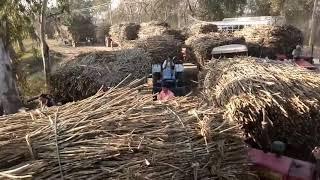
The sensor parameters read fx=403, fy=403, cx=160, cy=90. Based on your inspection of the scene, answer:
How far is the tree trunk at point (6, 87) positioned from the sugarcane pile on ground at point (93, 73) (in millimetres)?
1456

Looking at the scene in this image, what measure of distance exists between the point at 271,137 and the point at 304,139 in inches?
18.3

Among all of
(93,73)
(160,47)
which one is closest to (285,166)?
(93,73)

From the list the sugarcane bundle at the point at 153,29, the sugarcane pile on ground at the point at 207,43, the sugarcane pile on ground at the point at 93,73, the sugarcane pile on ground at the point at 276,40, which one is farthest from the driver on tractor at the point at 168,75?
the sugarcane bundle at the point at 153,29

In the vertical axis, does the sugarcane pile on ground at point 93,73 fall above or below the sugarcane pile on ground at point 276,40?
below

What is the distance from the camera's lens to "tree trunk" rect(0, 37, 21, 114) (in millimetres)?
9188

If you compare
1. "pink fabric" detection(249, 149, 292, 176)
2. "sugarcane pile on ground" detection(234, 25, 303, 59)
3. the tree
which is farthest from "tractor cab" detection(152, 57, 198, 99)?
"sugarcane pile on ground" detection(234, 25, 303, 59)

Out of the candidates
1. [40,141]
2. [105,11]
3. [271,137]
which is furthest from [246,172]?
[105,11]

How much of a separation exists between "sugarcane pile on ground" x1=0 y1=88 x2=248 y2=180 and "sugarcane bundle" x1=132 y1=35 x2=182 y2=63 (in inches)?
359

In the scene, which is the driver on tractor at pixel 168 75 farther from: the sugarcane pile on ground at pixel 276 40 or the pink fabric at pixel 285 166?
the sugarcane pile on ground at pixel 276 40

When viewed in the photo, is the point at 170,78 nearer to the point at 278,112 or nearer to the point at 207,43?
the point at 278,112

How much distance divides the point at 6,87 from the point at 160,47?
5.96 metres

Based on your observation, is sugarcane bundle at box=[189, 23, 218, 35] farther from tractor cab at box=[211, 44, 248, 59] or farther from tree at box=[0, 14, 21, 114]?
tree at box=[0, 14, 21, 114]

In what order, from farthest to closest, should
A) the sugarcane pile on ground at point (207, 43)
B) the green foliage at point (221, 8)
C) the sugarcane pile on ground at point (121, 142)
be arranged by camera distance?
1. the green foliage at point (221, 8)
2. the sugarcane pile on ground at point (207, 43)
3. the sugarcane pile on ground at point (121, 142)

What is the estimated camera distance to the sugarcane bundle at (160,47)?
529 inches
